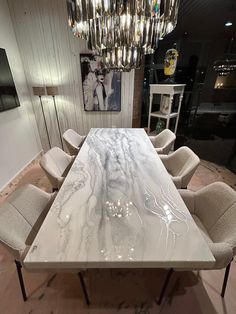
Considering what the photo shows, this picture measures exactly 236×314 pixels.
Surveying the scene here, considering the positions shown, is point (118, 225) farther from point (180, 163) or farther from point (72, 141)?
point (72, 141)

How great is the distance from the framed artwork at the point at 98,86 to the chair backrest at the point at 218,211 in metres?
2.61

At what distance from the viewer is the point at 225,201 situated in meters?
1.14

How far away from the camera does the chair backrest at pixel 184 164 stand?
157 cm

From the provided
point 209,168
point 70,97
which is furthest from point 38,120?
point 209,168

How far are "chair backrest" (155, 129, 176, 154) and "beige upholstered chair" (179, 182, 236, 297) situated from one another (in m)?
0.95

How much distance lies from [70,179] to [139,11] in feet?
3.93

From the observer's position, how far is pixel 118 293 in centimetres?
127

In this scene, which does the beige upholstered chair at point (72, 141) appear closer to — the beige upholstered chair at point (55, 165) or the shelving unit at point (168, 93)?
the beige upholstered chair at point (55, 165)

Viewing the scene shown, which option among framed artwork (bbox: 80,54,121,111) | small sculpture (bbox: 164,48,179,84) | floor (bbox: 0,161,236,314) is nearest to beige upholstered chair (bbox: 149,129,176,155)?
small sculpture (bbox: 164,48,179,84)

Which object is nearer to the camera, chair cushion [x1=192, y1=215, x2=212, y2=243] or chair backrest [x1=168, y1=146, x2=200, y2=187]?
chair cushion [x1=192, y1=215, x2=212, y2=243]

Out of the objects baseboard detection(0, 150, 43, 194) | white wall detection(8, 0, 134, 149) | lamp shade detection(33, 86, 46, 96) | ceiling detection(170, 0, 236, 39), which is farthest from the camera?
lamp shade detection(33, 86, 46, 96)

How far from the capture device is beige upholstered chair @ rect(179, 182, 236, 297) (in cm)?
91

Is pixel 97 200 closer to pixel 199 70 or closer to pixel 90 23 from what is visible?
pixel 90 23

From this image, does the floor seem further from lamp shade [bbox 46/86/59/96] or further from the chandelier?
lamp shade [bbox 46/86/59/96]
